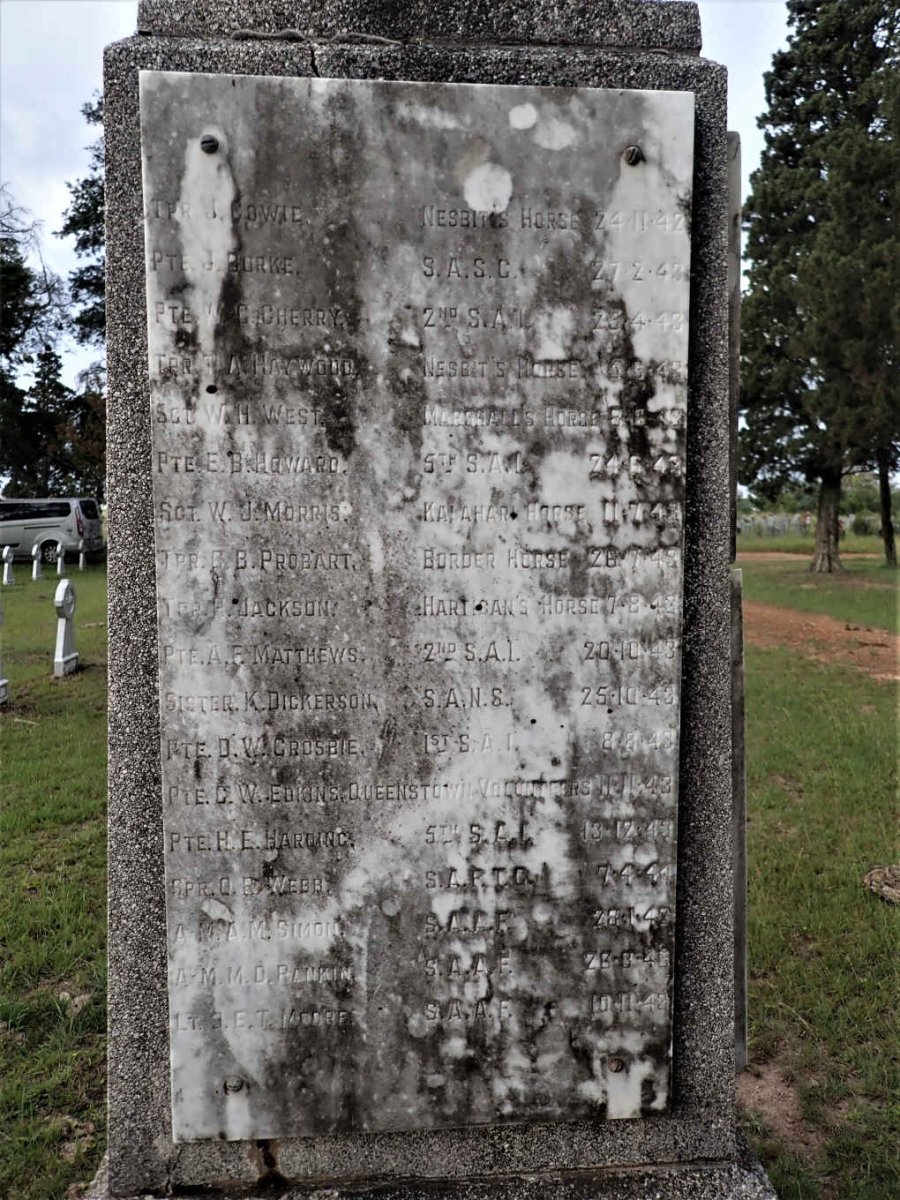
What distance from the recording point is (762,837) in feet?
15.2

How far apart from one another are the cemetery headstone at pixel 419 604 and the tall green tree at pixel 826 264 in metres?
18.6

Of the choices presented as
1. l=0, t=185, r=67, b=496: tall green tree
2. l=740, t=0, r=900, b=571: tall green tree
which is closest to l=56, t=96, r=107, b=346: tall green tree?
l=0, t=185, r=67, b=496: tall green tree

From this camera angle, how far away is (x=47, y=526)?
75.6ft

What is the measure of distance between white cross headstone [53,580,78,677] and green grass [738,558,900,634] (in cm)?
999

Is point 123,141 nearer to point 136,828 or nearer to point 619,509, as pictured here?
point 619,509

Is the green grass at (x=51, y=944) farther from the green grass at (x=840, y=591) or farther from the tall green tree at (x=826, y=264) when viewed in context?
the tall green tree at (x=826, y=264)

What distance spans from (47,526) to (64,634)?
53.6 ft

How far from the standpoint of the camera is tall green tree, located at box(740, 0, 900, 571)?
1795 cm

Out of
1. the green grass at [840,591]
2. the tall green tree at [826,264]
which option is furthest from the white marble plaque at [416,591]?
the tall green tree at [826,264]

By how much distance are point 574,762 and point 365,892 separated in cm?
58

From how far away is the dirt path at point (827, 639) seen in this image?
9734 millimetres

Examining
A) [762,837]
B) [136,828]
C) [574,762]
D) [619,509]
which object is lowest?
[762,837]

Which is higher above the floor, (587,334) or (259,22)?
(259,22)

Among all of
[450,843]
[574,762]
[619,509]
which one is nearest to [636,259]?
[619,509]
